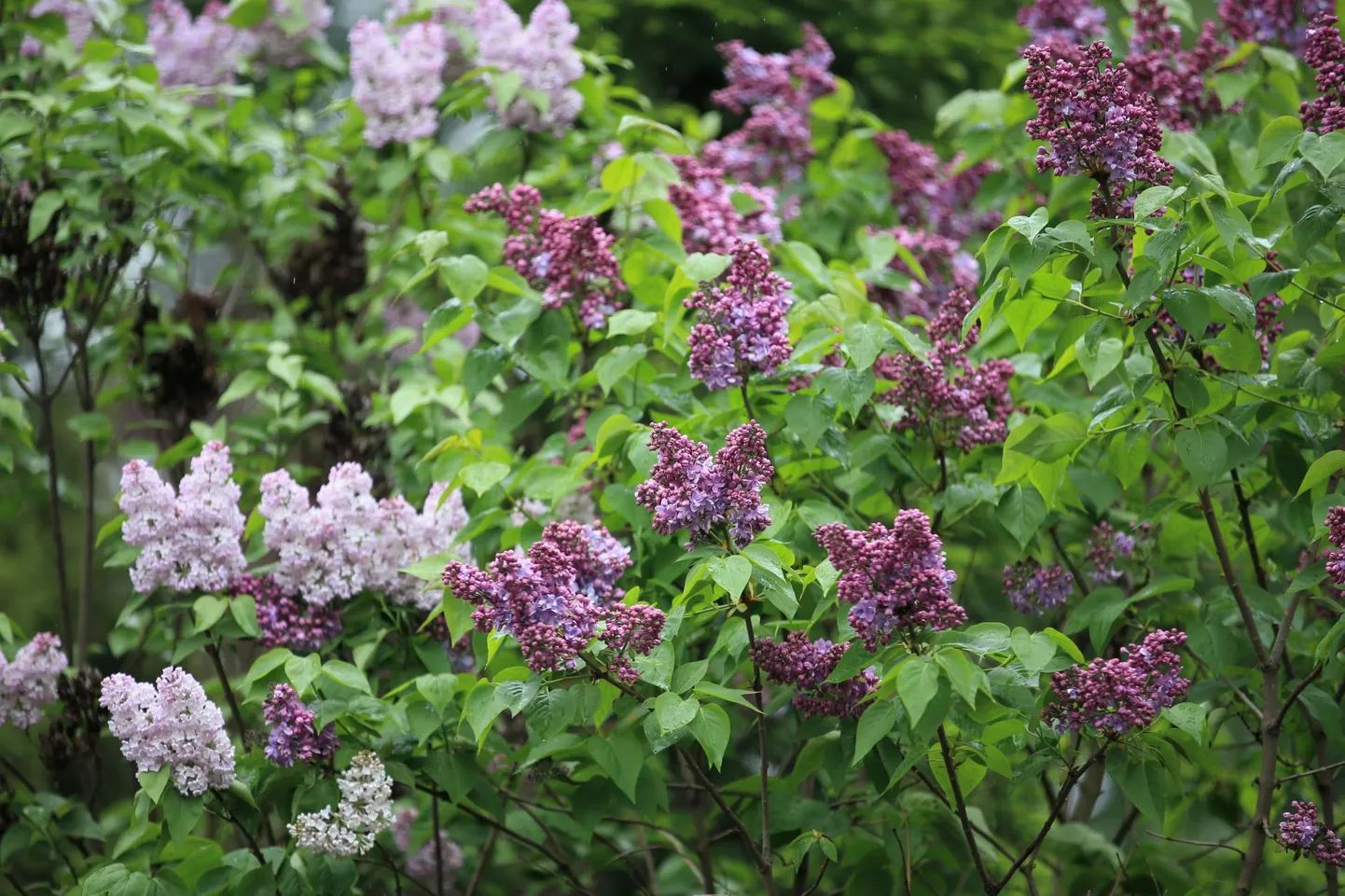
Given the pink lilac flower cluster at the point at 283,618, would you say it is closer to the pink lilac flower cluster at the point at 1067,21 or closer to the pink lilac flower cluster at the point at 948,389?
the pink lilac flower cluster at the point at 948,389

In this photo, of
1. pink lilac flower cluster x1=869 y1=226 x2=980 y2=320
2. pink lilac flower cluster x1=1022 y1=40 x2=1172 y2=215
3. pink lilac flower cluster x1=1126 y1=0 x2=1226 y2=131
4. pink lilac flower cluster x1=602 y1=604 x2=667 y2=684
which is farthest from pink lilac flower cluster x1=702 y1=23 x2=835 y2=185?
pink lilac flower cluster x1=602 y1=604 x2=667 y2=684

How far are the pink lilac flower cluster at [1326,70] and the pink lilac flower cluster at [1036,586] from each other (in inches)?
49.5

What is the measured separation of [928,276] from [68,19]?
3619 millimetres

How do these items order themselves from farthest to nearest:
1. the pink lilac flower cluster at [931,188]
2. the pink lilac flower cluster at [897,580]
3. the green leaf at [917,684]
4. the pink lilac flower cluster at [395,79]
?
1. the pink lilac flower cluster at [931,188]
2. the pink lilac flower cluster at [395,79]
3. the pink lilac flower cluster at [897,580]
4. the green leaf at [917,684]

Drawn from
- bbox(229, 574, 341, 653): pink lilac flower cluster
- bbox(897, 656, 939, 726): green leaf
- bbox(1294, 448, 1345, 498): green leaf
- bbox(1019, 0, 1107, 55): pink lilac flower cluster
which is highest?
bbox(1019, 0, 1107, 55): pink lilac flower cluster

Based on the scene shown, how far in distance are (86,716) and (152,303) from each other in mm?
1732

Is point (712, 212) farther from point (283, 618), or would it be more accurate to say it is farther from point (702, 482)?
point (283, 618)

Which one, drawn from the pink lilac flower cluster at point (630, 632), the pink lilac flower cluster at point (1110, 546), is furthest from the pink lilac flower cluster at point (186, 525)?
the pink lilac flower cluster at point (1110, 546)

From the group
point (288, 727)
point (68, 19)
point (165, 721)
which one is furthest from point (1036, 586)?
point (68, 19)

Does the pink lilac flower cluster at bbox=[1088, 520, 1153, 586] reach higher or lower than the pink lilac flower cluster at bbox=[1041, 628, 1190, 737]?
lower

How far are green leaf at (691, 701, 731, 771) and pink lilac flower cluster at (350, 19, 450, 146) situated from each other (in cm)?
295

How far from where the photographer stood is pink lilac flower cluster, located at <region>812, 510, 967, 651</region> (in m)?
2.35

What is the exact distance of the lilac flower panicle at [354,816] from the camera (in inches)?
118

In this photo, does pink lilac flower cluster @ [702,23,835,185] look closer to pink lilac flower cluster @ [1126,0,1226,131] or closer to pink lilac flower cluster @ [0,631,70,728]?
pink lilac flower cluster @ [1126,0,1226,131]
